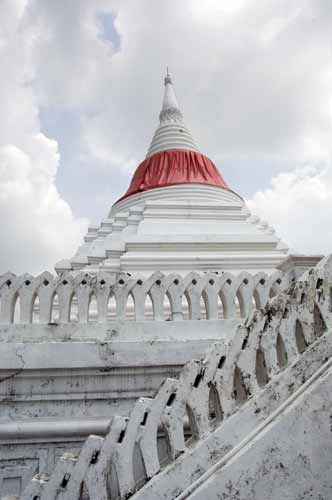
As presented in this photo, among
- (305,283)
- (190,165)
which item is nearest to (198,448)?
(305,283)

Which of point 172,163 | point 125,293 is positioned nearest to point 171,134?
point 172,163

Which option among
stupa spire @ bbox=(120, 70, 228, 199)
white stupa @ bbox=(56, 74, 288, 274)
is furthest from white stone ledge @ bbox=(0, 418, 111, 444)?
stupa spire @ bbox=(120, 70, 228, 199)

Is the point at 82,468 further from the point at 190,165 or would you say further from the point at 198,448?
the point at 190,165

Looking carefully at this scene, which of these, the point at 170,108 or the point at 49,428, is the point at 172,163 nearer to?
the point at 170,108

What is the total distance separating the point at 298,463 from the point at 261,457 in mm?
223

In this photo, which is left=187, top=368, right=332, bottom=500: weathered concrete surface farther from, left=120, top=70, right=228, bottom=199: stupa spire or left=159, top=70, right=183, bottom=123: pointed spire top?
left=159, top=70, right=183, bottom=123: pointed spire top

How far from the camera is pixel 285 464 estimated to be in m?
2.46

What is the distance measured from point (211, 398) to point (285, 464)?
712 millimetres

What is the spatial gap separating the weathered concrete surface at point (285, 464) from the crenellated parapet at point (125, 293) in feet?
8.22

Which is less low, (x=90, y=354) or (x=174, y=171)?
(x=174, y=171)

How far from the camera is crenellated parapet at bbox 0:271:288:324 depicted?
4.80 m

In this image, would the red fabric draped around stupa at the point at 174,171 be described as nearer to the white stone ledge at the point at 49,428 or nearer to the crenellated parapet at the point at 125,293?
the crenellated parapet at the point at 125,293

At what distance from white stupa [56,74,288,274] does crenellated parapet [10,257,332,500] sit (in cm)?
550

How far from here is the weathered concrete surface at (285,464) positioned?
2432 mm
